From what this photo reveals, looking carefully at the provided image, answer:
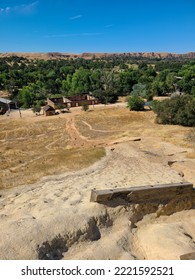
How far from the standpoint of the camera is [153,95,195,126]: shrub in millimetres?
35281

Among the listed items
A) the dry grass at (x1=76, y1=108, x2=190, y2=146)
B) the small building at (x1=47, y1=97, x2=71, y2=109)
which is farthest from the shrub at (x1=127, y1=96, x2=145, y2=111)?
the small building at (x1=47, y1=97, x2=71, y2=109)

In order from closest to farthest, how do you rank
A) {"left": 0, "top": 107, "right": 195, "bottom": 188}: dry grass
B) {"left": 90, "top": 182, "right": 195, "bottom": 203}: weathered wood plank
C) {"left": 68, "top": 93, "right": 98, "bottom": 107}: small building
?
{"left": 90, "top": 182, "right": 195, "bottom": 203}: weathered wood plank, {"left": 0, "top": 107, "right": 195, "bottom": 188}: dry grass, {"left": 68, "top": 93, "right": 98, "bottom": 107}: small building

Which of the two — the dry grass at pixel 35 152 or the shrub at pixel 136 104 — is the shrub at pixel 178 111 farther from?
the dry grass at pixel 35 152

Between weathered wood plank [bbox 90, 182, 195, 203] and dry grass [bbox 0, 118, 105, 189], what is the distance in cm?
840

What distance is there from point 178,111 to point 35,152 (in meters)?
18.7

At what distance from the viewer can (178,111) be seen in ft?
118

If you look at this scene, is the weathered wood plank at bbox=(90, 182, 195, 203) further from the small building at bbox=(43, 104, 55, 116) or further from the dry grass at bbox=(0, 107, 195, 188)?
the small building at bbox=(43, 104, 55, 116)

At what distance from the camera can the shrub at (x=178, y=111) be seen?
35281 millimetres

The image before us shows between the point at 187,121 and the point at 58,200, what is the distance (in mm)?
26717

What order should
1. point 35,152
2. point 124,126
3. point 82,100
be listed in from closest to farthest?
1. point 35,152
2. point 124,126
3. point 82,100

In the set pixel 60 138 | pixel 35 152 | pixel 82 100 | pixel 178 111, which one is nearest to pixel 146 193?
pixel 35 152

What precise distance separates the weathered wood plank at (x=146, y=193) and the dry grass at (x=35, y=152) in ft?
27.5

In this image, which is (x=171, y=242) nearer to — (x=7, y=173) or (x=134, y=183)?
(x=134, y=183)

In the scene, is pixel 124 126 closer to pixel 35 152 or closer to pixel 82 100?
pixel 35 152
